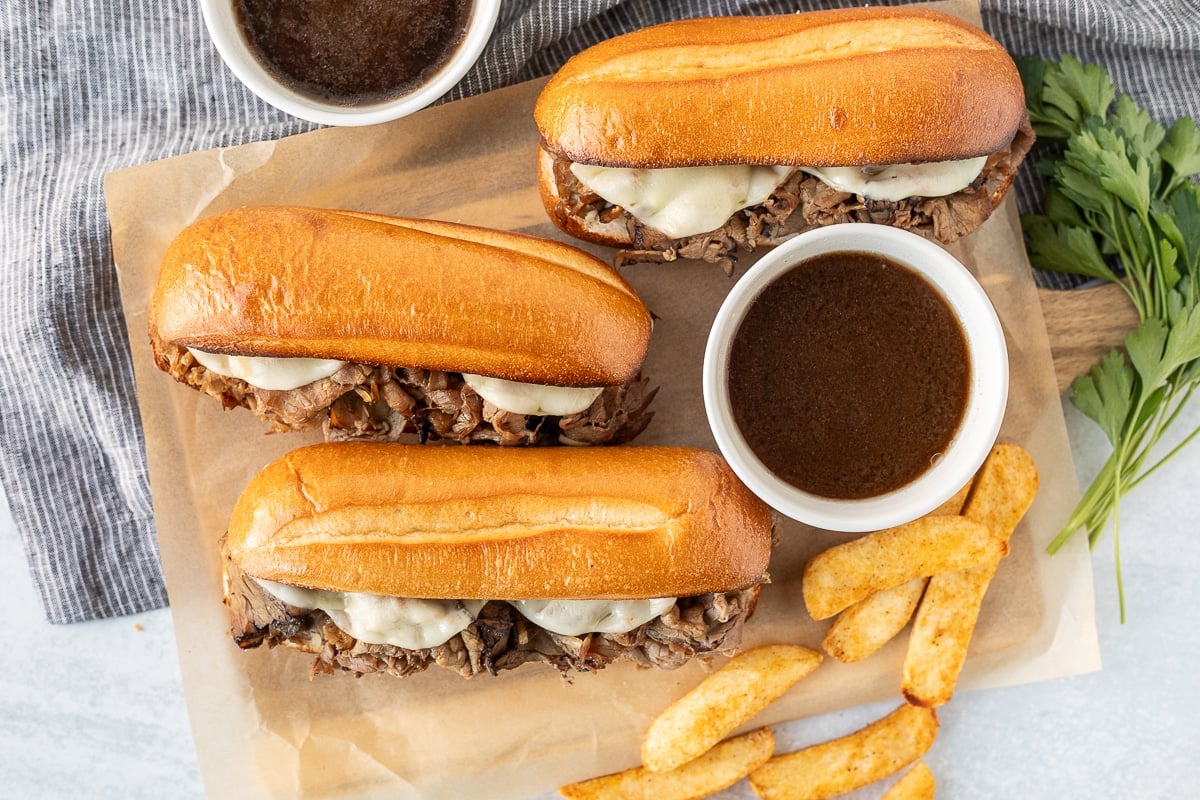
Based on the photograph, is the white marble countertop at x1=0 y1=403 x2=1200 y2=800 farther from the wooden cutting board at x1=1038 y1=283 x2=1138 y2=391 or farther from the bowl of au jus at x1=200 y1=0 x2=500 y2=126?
the bowl of au jus at x1=200 y1=0 x2=500 y2=126

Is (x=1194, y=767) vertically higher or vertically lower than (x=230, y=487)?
lower

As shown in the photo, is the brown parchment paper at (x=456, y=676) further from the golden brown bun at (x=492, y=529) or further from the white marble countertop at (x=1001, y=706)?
the golden brown bun at (x=492, y=529)

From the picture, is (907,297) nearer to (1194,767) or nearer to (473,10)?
(473,10)

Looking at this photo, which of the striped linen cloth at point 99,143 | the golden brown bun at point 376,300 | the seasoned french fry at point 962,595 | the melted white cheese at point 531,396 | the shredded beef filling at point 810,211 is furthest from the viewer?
the striped linen cloth at point 99,143

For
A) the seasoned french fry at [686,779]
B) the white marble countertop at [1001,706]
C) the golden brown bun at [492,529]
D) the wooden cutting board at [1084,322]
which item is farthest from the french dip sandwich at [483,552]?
the wooden cutting board at [1084,322]

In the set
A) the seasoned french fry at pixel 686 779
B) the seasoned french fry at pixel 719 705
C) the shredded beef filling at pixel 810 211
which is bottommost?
the seasoned french fry at pixel 686 779

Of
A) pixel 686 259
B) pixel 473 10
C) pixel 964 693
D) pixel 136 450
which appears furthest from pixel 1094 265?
pixel 136 450

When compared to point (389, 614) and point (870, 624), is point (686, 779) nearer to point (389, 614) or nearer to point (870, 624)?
point (870, 624)
